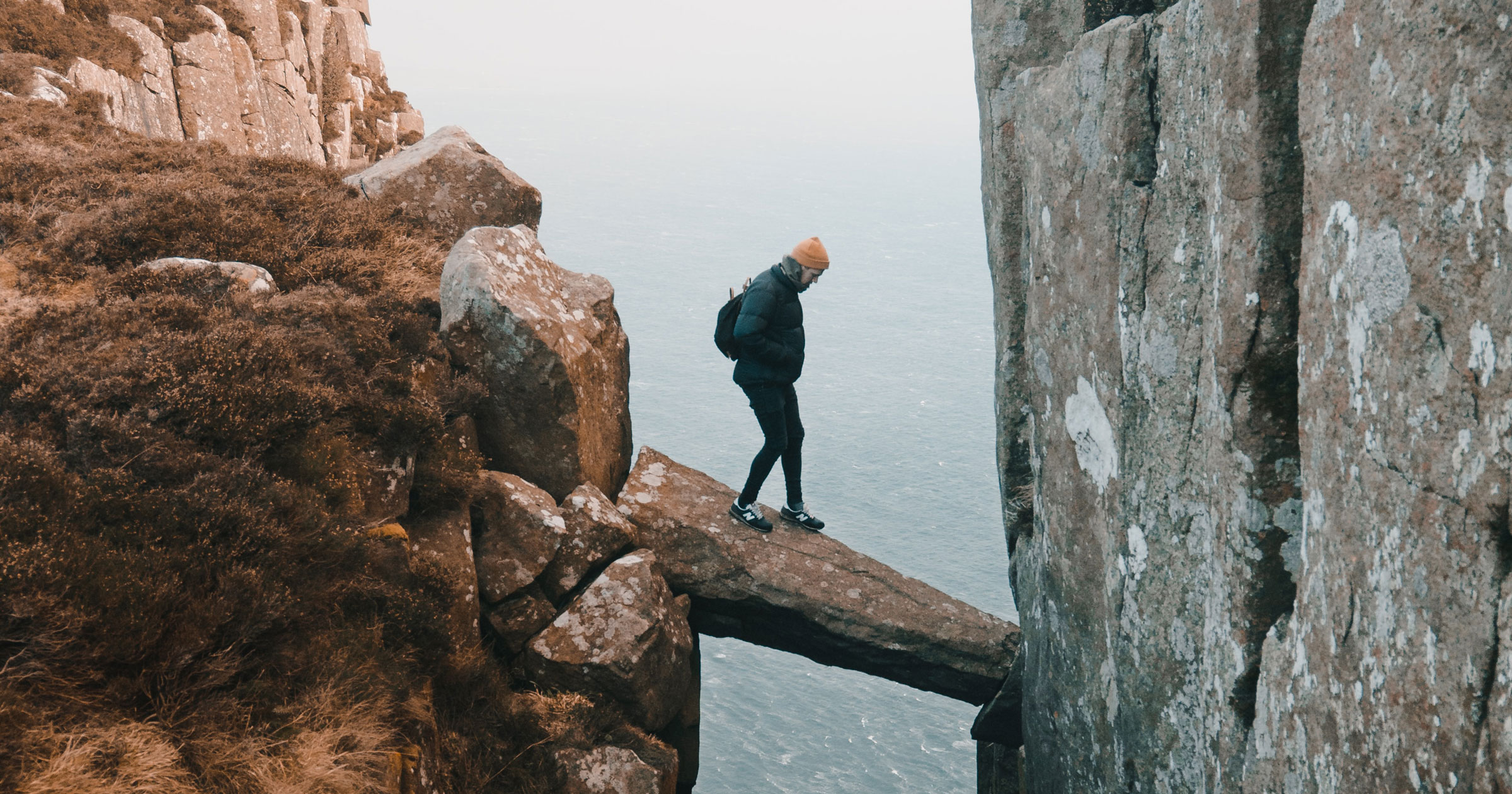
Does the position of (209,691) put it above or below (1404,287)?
below

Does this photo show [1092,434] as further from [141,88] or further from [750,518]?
[141,88]

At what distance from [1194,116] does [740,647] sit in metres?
105

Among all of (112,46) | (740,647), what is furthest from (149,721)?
(740,647)

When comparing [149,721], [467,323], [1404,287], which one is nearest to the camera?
[1404,287]

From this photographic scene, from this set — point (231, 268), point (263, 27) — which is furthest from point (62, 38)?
point (231, 268)

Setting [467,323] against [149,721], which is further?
[467,323]

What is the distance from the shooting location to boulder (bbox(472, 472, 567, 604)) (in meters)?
8.48

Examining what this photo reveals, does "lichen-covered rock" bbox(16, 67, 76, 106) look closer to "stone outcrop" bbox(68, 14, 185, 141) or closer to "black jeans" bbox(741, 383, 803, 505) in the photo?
"stone outcrop" bbox(68, 14, 185, 141)

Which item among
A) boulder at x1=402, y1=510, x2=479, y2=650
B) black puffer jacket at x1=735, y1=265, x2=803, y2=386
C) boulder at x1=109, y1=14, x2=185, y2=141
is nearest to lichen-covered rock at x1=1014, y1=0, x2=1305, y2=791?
black puffer jacket at x1=735, y1=265, x2=803, y2=386

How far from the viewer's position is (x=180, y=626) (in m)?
5.10

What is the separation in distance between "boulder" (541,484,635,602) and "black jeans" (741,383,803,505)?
1.57 meters

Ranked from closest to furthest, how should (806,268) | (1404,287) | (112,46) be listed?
(1404,287) → (806,268) → (112,46)

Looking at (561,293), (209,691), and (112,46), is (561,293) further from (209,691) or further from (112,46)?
(112,46)

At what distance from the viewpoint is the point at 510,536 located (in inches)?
344
